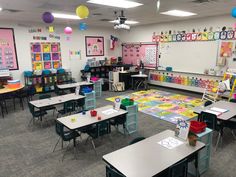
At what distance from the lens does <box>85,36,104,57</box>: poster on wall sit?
10.0 metres

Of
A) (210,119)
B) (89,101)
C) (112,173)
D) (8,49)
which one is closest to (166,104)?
(89,101)

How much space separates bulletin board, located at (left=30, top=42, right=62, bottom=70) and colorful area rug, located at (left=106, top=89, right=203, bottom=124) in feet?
11.8

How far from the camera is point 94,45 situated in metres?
10.3

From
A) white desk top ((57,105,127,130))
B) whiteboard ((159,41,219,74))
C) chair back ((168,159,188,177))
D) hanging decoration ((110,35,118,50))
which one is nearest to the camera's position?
chair back ((168,159,188,177))

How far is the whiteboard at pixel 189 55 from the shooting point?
741 centimetres

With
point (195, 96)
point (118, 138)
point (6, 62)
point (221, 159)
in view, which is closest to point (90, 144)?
point (118, 138)

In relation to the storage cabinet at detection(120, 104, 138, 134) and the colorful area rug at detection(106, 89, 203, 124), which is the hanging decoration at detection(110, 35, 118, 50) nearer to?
the colorful area rug at detection(106, 89, 203, 124)

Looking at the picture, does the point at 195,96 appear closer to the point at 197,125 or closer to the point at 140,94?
the point at 140,94

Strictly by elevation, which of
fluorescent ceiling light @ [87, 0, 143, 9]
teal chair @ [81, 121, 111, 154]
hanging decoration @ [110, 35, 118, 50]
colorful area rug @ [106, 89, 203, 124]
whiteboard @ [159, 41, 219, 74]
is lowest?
colorful area rug @ [106, 89, 203, 124]

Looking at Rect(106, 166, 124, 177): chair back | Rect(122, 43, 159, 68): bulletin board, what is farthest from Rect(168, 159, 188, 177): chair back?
Rect(122, 43, 159, 68): bulletin board

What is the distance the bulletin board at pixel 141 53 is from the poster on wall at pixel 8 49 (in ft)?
19.8

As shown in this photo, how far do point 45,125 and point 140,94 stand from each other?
435 centimetres

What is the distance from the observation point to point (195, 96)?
773cm

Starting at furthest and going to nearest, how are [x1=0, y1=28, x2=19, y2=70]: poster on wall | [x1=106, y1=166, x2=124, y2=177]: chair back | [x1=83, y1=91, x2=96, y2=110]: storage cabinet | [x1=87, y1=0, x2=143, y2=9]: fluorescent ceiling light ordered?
[x1=0, y1=28, x2=19, y2=70]: poster on wall < [x1=83, y1=91, x2=96, y2=110]: storage cabinet < [x1=87, y1=0, x2=143, y2=9]: fluorescent ceiling light < [x1=106, y1=166, x2=124, y2=177]: chair back
